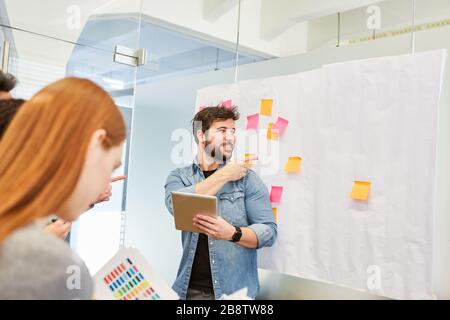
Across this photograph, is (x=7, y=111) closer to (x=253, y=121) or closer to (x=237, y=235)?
(x=237, y=235)

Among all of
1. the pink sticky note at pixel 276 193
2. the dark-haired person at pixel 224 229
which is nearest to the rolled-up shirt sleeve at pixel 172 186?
the dark-haired person at pixel 224 229

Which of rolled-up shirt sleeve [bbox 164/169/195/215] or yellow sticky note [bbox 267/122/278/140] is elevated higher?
yellow sticky note [bbox 267/122/278/140]

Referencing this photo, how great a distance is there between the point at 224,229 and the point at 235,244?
208 mm

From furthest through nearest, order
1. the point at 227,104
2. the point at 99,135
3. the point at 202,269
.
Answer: the point at 227,104 < the point at 202,269 < the point at 99,135

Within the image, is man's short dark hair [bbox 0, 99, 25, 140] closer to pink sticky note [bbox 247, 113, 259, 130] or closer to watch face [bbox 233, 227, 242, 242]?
watch face [bbox 233, 227, 242, 242]

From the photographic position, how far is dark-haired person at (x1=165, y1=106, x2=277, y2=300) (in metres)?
1.96

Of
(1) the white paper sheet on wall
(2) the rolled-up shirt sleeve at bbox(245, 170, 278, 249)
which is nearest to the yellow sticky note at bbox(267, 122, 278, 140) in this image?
(1) the white paper sheet on wall

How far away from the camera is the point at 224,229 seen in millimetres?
1875

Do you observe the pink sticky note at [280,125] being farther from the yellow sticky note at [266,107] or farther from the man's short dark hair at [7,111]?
the man's short dark hair at [7,111]

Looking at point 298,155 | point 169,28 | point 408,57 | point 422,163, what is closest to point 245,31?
point 169,28

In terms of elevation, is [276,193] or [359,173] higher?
[359,173]

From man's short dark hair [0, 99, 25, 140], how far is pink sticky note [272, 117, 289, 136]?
1.34 metres

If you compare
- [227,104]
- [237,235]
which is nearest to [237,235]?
[237,235]
